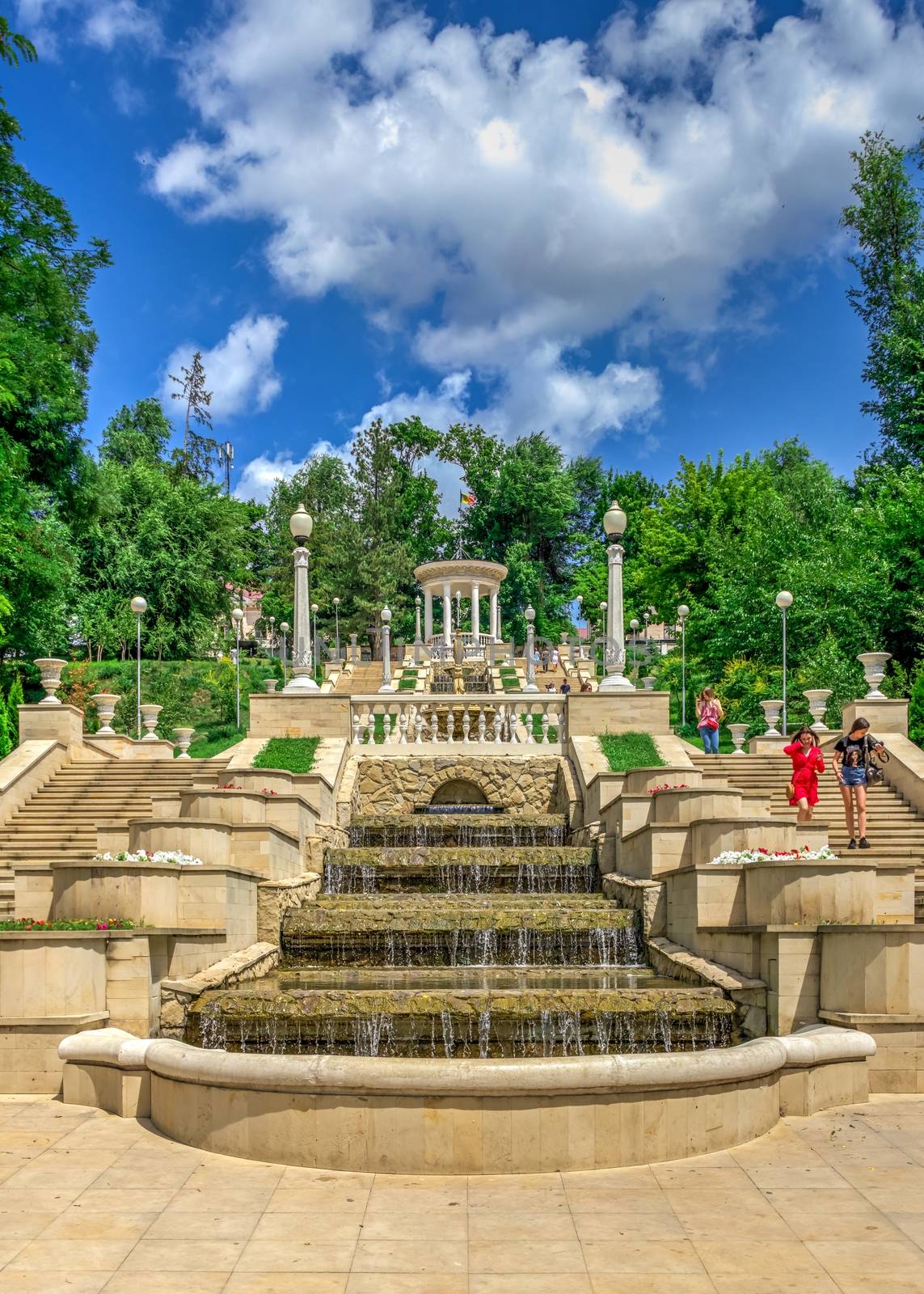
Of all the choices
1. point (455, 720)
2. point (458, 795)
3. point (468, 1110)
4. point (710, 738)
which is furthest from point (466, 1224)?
point (710, 738)

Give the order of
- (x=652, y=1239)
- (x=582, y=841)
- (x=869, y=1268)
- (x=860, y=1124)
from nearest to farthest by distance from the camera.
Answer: (x=869, y=1268), (x=652, y=1239), (x=860, y=1124), (x=582, y=841)

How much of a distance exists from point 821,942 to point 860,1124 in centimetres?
183

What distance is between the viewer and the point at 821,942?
9.30 meters

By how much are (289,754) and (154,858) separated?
7.54m

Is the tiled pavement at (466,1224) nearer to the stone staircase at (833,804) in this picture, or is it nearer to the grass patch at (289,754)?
the stone staircase at (833,804)

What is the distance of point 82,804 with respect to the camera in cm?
1814

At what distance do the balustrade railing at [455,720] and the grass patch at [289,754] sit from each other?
1.06 m

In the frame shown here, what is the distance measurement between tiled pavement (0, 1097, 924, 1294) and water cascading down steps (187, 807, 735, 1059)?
2.05 metres

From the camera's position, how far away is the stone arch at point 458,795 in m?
20.1

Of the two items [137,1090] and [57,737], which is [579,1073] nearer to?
[137,1090]

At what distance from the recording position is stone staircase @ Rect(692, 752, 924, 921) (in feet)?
47.8

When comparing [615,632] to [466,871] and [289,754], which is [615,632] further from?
[466,871]

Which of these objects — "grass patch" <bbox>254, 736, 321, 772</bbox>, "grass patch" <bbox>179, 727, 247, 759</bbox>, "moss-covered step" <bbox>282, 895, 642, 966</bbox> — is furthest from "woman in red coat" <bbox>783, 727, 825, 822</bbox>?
"grass patch" <bbox>179, 727, 247, 759</bbox>

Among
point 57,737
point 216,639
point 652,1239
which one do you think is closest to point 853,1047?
point 652,1239
